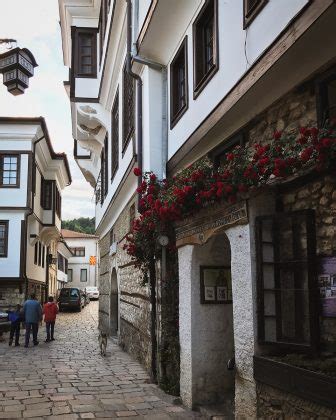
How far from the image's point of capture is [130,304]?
12.6m

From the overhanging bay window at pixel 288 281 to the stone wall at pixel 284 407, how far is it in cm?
47

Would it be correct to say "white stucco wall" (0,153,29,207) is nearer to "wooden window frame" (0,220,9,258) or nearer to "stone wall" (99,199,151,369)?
"wooden window frame" (0,220,9,258)

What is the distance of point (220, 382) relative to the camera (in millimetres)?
7031

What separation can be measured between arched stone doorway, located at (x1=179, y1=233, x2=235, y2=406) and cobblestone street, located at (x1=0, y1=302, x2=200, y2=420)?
0.45m

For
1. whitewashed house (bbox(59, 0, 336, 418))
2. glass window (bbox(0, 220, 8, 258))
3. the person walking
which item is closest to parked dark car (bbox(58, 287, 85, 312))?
glass window (bbox(0, 220, 8, 258))

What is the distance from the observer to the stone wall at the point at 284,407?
4113 mm

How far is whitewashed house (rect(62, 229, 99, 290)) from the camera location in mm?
64312

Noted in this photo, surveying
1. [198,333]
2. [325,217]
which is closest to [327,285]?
[325,217]

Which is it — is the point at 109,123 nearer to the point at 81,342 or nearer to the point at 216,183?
the point at 81,342

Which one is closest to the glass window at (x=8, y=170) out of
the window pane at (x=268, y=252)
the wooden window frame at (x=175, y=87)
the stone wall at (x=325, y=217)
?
the wooden window frame at (x=175, y=87)

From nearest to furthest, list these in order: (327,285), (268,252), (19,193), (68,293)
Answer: (327,285), (268,252), (19,193), (68,293)

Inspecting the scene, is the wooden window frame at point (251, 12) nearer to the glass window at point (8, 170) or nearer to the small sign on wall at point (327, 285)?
the small sign on wall at point (327, 285)

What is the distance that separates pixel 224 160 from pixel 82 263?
193 feet

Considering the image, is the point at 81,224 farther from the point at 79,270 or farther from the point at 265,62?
the point at 265,62
